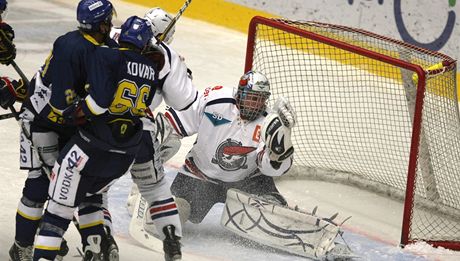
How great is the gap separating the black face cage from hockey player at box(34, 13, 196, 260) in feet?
2.92

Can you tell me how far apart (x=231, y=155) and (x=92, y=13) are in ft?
4.21

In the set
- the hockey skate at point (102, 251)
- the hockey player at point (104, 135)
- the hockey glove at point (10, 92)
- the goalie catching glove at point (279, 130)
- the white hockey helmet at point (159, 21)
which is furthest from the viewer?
the white hockey helmet at point (159, 21)

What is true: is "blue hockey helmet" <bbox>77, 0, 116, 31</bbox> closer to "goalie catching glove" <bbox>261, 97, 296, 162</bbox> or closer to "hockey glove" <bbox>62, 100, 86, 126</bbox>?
"hockey glove" <bbox>62, 100, 86, 126</bbox>

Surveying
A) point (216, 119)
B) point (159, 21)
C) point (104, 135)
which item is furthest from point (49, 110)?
point (159, 21)

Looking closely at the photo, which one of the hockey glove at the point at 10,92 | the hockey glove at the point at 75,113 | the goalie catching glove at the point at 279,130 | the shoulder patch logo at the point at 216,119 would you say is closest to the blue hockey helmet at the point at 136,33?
the hockey glove at the point at 75,113

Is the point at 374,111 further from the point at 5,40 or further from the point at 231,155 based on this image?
the point at 5,40

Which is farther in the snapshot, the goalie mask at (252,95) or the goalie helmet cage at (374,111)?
the goalie helmet cage at (374,111)

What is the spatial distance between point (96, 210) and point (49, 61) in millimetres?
627

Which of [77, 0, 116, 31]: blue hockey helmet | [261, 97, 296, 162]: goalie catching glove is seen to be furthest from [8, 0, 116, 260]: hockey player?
[261, 97, 296, 162]: goalie catching glove

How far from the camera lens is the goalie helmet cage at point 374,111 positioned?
564 cm

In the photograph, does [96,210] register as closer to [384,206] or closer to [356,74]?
[384,206]

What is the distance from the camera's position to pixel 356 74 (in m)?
6.68

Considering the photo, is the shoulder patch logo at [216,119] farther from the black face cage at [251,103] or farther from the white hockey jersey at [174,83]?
the white hockey jersey at [174,83]

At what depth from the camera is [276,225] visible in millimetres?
5281
